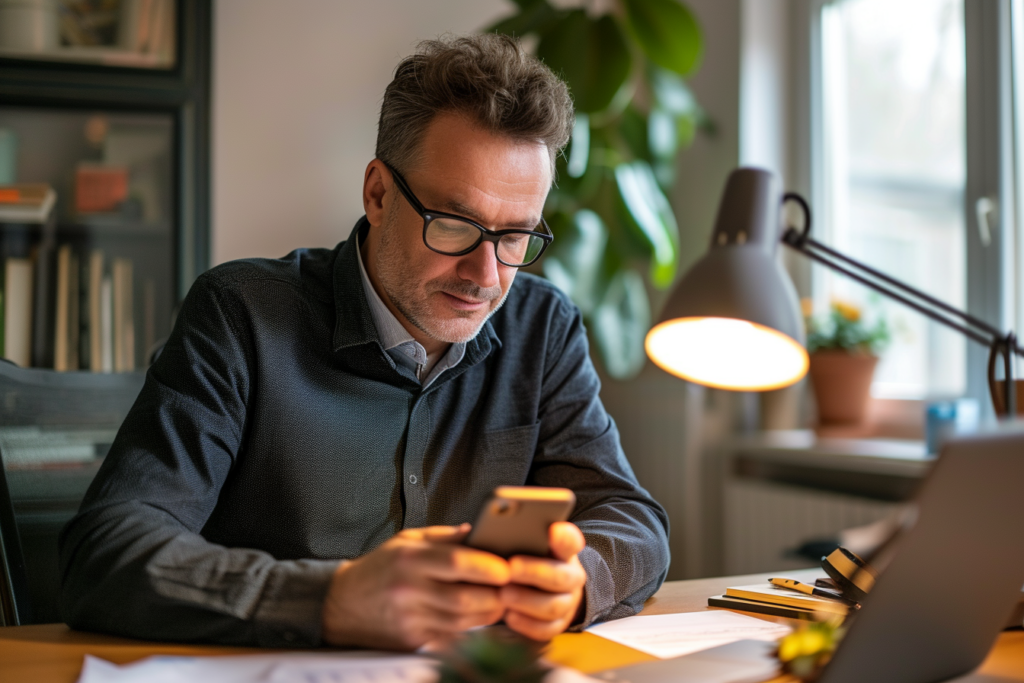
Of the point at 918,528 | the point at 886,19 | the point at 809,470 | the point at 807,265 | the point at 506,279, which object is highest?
the point at 886,19

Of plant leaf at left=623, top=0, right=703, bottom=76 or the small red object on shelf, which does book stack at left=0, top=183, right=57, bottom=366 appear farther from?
plant leaf at left=623, top=0, right=703, bottom=76

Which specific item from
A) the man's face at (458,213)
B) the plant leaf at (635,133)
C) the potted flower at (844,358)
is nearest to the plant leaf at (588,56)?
the plant leaf at (635,133)

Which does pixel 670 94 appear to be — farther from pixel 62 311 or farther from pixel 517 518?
pixel 517 518

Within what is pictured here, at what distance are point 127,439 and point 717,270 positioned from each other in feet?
2.47

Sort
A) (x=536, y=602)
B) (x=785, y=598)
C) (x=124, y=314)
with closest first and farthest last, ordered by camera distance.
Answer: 1. (x=536, y=602)
2. (x=785, y=598)
3. (x=124, y=314)

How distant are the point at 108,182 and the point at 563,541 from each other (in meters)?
2.18

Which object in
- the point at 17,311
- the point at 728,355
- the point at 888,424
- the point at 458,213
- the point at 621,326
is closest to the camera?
the point at 458,213

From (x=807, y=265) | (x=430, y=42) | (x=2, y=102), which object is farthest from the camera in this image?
(x=807, y=265)

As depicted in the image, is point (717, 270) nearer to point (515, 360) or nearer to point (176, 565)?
point (515, 360)

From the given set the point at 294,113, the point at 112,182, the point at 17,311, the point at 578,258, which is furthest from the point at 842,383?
the point at 17,311

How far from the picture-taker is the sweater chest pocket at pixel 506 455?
126cm

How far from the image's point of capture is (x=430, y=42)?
1.26 m

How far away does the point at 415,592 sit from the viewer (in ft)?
2.41

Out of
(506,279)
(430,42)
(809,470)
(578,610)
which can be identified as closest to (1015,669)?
(578,610)
